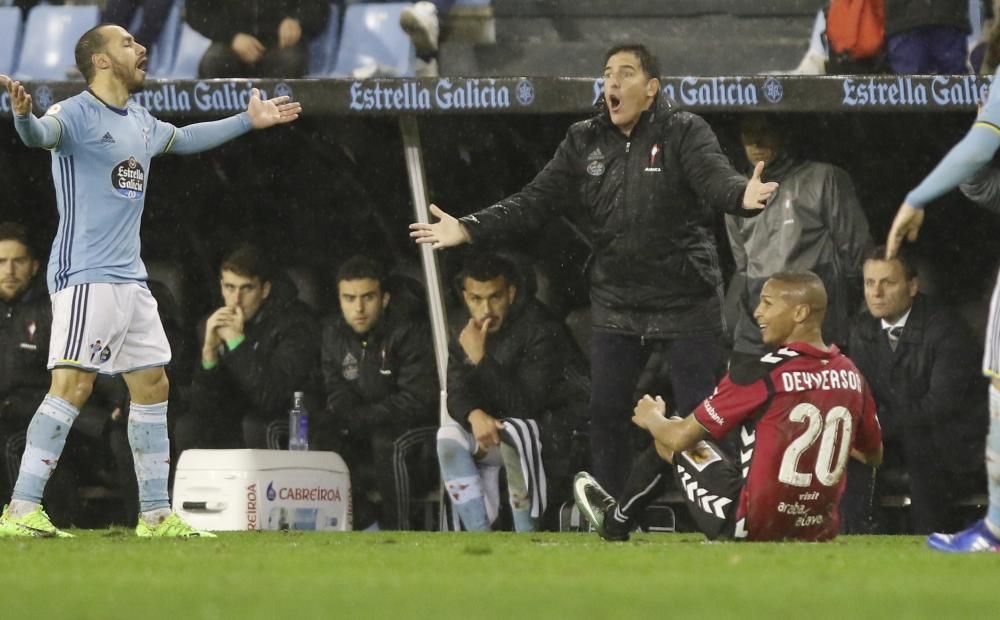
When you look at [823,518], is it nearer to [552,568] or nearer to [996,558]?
[996,558]

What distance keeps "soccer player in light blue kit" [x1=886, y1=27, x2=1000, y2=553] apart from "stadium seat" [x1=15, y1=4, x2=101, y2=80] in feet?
20.2

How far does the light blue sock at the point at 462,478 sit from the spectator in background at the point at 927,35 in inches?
115

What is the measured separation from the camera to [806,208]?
874 centimetres

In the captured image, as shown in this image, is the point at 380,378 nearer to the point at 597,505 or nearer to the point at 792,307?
the point at 597,505

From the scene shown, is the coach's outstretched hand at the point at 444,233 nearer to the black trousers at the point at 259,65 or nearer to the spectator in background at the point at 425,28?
the spectator in background at the point at 425,28

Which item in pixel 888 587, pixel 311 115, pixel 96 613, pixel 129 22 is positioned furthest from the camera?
pixel 129 22

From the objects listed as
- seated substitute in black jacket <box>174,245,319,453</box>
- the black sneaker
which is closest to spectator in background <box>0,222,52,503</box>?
seated substitute in black jacket <box>174,245,319,453</box>

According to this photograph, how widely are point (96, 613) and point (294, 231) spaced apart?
692cm

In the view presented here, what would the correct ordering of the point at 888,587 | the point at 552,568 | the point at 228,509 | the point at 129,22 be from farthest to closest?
the point at 129,22
the point at 228,509
the point at 552,568
the point at 888,587

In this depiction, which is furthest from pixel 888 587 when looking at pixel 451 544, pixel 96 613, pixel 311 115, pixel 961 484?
pixel 311 115

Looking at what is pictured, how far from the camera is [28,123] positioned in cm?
638

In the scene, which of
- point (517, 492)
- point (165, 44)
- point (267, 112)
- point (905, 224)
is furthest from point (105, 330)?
point (165, 44)

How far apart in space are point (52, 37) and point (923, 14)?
Result: 17.1 feet

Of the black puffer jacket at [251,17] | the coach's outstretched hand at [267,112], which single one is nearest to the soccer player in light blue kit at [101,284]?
the coach's outstretched hand at [267,112]
